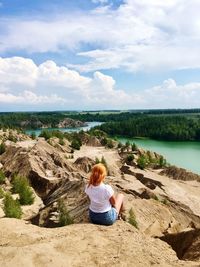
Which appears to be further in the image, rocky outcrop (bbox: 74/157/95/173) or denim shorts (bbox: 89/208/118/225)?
rocky outcrop (bbox: 74/157/95/173)

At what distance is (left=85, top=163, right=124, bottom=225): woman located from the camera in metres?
12.5

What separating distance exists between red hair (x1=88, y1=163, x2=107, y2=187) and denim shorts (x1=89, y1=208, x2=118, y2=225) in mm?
1013

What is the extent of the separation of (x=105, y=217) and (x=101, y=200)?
2.24 feet

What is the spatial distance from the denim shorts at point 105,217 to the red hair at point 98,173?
39.9 inches

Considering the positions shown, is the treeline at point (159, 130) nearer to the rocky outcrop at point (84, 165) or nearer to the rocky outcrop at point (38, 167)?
the rocky outcrop at point (84, 165)

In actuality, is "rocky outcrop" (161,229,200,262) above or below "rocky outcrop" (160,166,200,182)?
above

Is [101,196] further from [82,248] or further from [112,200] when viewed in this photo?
[82,248]

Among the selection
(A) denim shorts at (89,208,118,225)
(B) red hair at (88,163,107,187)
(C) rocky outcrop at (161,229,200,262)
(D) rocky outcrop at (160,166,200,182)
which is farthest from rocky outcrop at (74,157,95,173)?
(B) red hair at (88,163,107,187)

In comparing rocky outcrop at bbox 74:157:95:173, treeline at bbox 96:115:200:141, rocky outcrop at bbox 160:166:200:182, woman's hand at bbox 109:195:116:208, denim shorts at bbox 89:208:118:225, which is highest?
woman's hand at bbox 109:195:116:208

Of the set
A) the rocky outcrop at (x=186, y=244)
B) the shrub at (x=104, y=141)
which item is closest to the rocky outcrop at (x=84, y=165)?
the rocky outcrop at (x=186, y=244)

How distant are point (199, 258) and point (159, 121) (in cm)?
17979

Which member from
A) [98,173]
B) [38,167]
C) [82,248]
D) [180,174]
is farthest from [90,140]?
[82,248]

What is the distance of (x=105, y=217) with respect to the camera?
1306 centimetres

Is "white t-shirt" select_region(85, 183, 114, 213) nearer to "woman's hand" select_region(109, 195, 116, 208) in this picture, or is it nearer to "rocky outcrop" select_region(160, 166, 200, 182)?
"woman's hand" select_region(109, 195, 116, 208)
